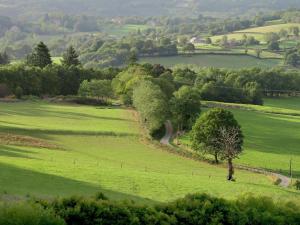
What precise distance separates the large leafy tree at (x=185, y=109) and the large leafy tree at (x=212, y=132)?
1743cm

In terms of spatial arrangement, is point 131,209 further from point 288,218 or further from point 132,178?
point 132,178

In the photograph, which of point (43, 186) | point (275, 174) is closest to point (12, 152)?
point (43, 186)

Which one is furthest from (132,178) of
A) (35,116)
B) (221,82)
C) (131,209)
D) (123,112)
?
(221,82)

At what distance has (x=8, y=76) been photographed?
4122 inches

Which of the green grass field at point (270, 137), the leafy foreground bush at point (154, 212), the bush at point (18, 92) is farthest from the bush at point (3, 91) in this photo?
the leafy foreground bush at point (154, 212)

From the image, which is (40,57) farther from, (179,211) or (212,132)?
(179,211)

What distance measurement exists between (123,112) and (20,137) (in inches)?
1350

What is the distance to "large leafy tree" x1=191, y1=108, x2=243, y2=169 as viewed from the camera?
59.0 meters

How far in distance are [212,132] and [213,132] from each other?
4.5 inches

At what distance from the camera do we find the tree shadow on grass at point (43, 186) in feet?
102

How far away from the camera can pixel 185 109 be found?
80.8m

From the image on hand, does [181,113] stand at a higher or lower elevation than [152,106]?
lower

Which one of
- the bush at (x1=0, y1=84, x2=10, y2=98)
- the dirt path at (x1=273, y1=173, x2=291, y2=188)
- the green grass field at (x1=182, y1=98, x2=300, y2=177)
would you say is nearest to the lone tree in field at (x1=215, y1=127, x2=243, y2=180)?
the green grass field at (x1=182, y1=98, x2=300, y2=177)

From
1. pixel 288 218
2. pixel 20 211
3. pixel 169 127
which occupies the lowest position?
pixel 169 127
